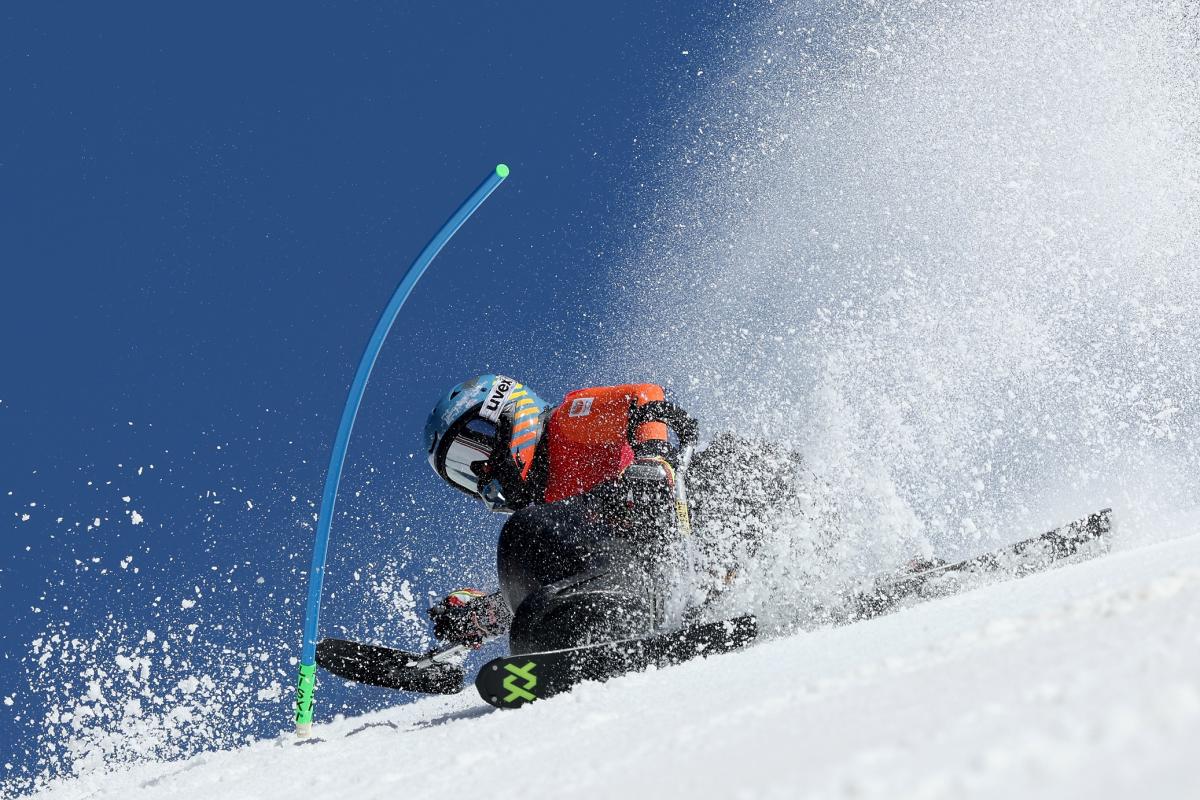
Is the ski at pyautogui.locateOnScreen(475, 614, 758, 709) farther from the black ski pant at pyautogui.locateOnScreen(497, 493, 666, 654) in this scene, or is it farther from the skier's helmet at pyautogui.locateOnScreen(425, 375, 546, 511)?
the skier's helmet at pyautogui.locateOnScreen(425, 375, 546, 511)

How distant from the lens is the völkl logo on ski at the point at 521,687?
390cm

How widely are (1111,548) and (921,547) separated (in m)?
1.13

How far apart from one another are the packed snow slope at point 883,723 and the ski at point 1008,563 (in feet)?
3.32

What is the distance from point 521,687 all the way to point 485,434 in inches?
85.8

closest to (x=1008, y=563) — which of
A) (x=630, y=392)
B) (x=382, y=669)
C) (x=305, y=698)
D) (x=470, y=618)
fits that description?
(x=630, y=392)

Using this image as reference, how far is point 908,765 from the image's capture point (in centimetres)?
136

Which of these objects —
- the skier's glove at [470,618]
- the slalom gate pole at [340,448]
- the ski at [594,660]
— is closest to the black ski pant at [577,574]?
the ski at [594,660]

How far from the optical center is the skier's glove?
548cm

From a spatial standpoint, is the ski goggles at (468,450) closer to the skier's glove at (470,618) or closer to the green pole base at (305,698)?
the skier's glove at (470,618)

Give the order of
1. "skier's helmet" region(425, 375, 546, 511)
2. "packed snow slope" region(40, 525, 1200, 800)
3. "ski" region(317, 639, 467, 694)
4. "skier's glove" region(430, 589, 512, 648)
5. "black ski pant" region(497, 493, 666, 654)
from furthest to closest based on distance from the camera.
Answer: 1. "skier's helmet" region(425, 375, 546, 511)
2. "skier's glove" region(430, 589, 512, 648)
3. "ski" region(317, 639, 467, 694)
4. "black ski pant" region(497, 493, 666, 654)
5. "packed snow slope" region(40, 525, 1200, 800)

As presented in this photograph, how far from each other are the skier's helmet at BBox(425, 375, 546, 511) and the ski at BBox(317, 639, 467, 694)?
40.9 inches

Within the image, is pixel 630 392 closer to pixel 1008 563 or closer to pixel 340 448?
pixel 340 448

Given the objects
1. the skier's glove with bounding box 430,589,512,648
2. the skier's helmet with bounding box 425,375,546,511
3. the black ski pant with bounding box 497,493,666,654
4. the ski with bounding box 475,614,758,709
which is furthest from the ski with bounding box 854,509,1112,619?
the skier's helmet with bounding box 425,375,546,511

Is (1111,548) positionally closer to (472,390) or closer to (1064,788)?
(472,390)
